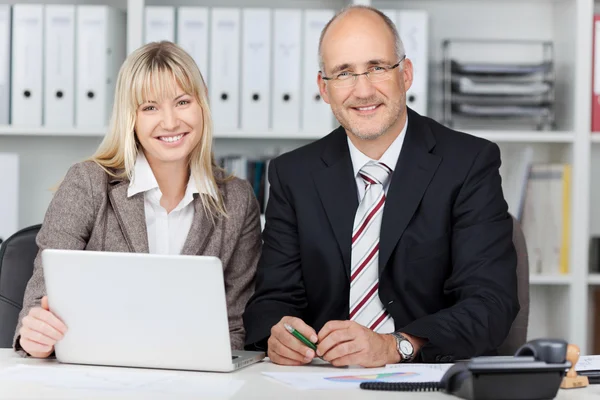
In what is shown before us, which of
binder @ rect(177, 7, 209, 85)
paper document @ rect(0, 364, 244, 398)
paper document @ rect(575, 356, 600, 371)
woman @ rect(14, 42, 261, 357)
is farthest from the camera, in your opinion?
binder @ rect(177, 7, 209, 85)

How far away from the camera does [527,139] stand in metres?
2.83

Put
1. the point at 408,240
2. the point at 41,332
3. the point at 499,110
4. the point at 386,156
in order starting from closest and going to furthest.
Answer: the point at 41,332 → the point at 408,240 → the point at 386,156 → the point at 499,110

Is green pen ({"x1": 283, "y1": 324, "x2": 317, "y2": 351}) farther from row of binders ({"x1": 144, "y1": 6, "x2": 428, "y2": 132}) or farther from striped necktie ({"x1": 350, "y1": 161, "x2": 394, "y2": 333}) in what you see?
row of binders ({"x1": 144, "y1": 6, "x2": 428, "y2": 132})

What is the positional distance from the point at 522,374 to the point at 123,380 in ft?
1.96

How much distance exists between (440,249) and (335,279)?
0.76 ft

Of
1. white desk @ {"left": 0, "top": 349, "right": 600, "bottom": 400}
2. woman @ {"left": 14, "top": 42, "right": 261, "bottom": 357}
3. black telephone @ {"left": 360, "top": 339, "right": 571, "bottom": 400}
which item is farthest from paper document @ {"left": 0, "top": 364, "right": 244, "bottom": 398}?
woman @ {"left": 14, "top": 42, "right": 261, "bottom": 357}

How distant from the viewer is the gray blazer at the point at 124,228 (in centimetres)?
185

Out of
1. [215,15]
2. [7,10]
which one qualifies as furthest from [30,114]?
[215,15]

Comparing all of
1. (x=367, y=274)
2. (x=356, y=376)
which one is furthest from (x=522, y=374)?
(x=367, y=274)

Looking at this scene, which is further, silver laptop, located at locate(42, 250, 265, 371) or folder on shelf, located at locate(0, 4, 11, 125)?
folder on shelf, located at locate(0, 4, 11, 125)

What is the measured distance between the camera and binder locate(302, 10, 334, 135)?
2740 mm

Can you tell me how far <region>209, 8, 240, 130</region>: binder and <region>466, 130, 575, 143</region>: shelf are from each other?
797mm

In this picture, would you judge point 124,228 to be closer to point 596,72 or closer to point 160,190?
point 160,190

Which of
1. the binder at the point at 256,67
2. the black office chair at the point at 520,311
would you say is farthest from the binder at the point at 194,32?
the black office chair at the point at 520,311
